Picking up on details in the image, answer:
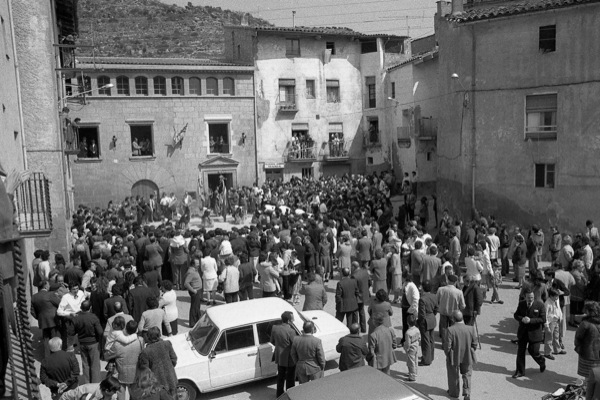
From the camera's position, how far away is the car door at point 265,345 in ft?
31.4

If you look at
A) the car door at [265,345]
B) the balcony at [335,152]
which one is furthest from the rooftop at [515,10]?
the balcony at [335,152]

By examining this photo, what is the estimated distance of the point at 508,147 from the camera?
20.1 m

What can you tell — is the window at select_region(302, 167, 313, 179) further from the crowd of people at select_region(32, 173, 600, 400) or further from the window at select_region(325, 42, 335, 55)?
the crowd of people at select_region(32, 173, 600, 400)

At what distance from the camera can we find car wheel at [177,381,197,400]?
8.83 metres

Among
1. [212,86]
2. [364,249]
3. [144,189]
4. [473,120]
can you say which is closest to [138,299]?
[364,249]

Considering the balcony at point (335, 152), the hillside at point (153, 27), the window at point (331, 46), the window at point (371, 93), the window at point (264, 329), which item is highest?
the hillside at point (153, 27)

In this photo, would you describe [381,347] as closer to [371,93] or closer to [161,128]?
[161,128]

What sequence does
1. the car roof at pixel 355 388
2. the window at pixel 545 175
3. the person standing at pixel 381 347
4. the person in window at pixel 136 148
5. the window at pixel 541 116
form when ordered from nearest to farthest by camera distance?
the car roof at pixel 355 388
the person standing at pixel 381 347
the window at pixel 541 116
the window at pixel 545 175
the person in window at pixel 136 148

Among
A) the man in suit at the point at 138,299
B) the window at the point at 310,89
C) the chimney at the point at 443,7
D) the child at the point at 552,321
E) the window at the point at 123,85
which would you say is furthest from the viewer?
the window at the point at 310,89

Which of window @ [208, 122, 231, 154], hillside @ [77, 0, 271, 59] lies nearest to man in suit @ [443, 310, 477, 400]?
window @ [208, 122, 231, 154]

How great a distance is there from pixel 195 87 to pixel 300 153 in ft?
25.4

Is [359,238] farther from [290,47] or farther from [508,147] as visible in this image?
[290,47]

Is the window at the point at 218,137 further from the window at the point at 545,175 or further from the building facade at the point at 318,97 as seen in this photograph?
the window at the point at 545,175

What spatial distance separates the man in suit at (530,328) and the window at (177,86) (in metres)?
25.5
